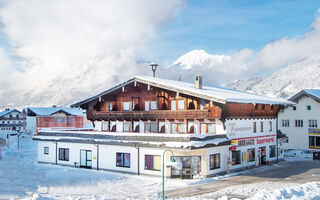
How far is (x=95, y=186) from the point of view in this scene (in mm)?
26328

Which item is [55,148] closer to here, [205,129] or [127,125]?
[127,125]

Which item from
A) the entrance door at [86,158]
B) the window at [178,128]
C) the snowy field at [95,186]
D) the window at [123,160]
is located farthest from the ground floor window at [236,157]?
the entrance door at [86,158]

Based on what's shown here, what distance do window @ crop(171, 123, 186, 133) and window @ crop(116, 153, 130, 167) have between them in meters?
5.73

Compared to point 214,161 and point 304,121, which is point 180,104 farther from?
point 304,121

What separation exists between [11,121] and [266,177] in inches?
3979

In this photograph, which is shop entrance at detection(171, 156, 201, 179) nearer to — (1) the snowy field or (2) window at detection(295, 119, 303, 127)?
(1) the snowy field

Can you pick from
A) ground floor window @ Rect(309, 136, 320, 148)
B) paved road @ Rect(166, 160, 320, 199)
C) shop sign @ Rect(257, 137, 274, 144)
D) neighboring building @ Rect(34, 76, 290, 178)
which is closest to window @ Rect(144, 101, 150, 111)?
neighboring building @ Rect(34, 76, 290, 178)

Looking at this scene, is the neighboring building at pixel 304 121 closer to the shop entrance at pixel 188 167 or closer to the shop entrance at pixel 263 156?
the shop entrance at pixel 263 156

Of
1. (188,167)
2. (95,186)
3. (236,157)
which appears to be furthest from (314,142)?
(95,186)

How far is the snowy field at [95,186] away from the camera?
795 inches

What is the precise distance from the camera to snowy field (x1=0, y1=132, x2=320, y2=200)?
20.2 m

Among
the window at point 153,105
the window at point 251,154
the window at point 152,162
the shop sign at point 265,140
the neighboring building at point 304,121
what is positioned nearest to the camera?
the window at point 152,162

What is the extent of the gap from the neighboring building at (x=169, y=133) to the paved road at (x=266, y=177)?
1944mm

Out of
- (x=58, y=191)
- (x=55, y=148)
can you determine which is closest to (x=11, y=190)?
(x=58, y=191)
